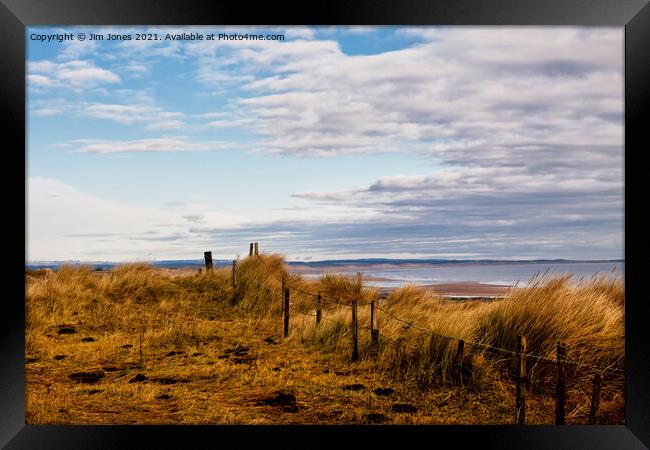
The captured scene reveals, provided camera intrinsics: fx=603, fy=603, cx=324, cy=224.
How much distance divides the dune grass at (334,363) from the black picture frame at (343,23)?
1.37 m

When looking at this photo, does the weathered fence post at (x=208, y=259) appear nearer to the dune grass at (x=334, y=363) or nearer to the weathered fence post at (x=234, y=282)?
the weathered fence post at (x=234, y=282)

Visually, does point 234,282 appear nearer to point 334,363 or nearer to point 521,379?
point 334,363

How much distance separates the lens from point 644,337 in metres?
3.48

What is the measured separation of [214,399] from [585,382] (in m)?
3.41

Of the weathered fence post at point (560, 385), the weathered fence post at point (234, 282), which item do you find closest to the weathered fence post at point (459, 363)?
the weathered fence post at point (560, 385)

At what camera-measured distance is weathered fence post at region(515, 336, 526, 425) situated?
4.45 meters

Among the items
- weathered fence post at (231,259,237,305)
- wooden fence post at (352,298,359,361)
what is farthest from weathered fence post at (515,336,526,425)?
weathered fence post at (231,259,237,305)

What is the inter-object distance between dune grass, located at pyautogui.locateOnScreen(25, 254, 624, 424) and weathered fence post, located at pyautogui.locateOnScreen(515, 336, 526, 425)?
35 centimetres

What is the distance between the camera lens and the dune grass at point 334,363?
5309mm

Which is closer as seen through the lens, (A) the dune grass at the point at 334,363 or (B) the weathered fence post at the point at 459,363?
(A) the dune grass at the point at 334,363

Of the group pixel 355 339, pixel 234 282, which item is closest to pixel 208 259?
pixel 234 282

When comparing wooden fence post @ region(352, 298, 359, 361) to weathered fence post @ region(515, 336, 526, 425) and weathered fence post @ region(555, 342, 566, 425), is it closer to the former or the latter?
weathered fence post @ region(515, 336, 526, 425)

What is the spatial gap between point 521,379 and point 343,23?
296 cm

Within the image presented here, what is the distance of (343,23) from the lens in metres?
3.60
